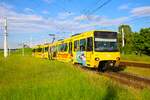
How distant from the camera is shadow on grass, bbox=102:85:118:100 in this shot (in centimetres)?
1001

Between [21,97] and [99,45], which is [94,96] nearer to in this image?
[21,97]

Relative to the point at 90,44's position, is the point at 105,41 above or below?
above

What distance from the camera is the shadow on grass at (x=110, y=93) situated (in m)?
10.0

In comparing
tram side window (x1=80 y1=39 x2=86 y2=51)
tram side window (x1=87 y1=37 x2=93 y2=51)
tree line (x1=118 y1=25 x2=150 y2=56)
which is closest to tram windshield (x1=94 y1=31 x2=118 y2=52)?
tram side window (x1=87 y1=37 x2=93 y2=51)

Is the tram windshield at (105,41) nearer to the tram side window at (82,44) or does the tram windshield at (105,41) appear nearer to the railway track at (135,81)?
the tram side window at (82,44)

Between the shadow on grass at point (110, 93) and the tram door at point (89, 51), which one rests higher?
the tram door at point (89, 51)

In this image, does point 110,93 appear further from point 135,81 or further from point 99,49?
point 99,49

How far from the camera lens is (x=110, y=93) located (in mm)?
10773

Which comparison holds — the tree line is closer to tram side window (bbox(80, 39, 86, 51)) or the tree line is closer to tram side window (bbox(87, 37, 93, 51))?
tram side window (bbox(80, 39, 86, 51))

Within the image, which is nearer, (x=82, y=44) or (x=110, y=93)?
(x=110, y=93)

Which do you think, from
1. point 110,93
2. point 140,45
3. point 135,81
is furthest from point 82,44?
point 140,45

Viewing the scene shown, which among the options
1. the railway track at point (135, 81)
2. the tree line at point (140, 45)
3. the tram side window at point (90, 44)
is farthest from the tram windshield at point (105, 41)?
the tree line at point (140, 45)

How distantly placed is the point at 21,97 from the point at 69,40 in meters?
20.9

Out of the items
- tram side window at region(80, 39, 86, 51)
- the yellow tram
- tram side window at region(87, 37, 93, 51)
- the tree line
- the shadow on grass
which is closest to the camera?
the shadow on grass
